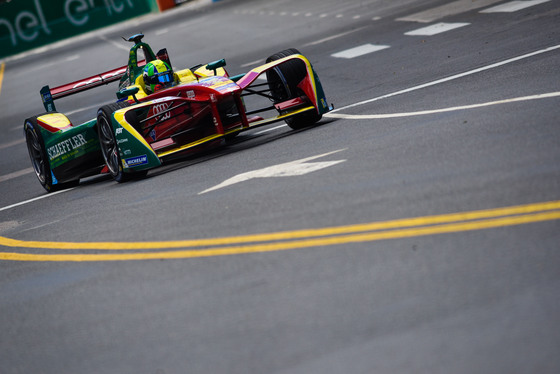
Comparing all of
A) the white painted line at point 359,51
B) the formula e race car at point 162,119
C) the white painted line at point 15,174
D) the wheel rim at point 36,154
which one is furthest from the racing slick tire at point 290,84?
the white painted line at point 359,51

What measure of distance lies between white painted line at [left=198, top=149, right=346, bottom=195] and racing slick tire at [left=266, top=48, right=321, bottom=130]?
2.23 meters

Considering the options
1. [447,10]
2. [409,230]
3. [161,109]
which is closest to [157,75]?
[161,109]

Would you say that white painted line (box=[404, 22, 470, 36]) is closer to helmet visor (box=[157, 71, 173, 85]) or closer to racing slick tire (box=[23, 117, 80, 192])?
helmet visor (box=[157, 71, 173, 85])

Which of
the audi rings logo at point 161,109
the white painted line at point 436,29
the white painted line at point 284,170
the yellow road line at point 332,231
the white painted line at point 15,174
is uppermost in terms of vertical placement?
the audi rings logo at point 161,109

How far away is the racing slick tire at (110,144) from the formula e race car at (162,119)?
0.04ft

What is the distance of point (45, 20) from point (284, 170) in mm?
49310

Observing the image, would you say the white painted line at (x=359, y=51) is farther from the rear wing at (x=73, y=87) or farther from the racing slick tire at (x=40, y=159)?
the racing slick tire at (x=40, y=159)

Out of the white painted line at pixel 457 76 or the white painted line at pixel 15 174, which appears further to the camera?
the white painted line at pixel 15 174

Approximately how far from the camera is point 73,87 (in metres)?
14.9

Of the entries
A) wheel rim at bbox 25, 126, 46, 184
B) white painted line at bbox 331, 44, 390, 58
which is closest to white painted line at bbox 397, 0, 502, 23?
white painted line at bbox 331, 44, 390, 58

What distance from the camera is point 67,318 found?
21.1ft

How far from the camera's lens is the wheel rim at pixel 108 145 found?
11.3 metres

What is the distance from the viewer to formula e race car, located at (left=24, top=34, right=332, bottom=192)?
11172 millimetres

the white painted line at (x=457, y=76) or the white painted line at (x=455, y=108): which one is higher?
the white painted line at (x=455, y=108)
